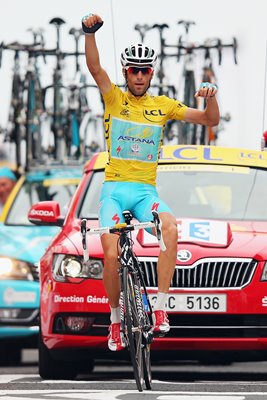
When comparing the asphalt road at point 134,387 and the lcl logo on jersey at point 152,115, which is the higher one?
the lcl logo on jersey at point 152,115

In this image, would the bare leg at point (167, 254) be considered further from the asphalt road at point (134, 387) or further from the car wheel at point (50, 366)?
the car wheel at point (50, 366)

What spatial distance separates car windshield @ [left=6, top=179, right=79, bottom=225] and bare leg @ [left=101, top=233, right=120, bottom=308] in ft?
17.5

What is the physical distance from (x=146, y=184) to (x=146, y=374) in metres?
1.17

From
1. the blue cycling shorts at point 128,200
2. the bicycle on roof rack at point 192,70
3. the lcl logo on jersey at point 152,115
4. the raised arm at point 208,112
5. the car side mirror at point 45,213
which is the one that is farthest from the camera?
the bicycle on roof rack at point 192,70

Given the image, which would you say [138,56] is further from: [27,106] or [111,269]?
[27,106]

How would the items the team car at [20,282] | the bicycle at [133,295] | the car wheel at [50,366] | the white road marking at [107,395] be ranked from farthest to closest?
the team car at [20,282], the car wheel at [50,366], the bicycle at [133,295], the white road marking at [107,395]

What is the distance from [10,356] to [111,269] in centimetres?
526

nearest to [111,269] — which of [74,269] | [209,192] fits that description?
[74,269]

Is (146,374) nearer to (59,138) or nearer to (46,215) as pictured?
(46,215)

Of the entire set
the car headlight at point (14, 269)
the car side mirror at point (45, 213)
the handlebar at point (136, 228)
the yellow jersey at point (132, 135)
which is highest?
the yellow jersey at point (132, 135)

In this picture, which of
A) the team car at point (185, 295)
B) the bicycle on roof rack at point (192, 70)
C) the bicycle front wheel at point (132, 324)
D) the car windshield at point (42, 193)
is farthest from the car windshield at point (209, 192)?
the bicycle on roof rack at point (192, 70)

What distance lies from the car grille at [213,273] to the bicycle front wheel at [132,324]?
0.73 meters

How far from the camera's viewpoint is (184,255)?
10633 millimetres

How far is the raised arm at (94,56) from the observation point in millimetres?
9953
